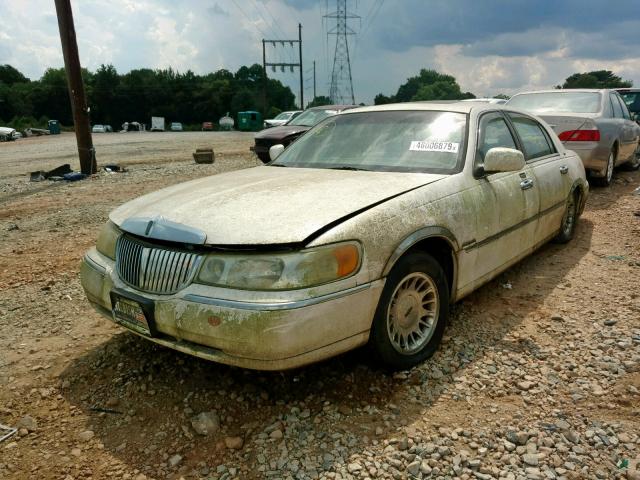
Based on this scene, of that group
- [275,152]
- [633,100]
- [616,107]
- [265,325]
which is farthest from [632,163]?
[265,325]

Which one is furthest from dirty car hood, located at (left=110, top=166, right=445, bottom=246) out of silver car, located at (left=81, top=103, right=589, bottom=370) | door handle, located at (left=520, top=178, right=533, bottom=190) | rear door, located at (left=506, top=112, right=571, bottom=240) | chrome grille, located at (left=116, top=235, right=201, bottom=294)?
rear door, located at (left=506, top=112, right=571, bottom=240)

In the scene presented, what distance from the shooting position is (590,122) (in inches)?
277

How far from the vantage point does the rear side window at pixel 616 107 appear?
26.3 ft

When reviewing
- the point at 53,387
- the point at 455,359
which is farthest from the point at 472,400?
the point at 53,387

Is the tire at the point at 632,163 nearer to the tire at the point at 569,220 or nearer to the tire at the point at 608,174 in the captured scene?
the tire at the point at 608,174

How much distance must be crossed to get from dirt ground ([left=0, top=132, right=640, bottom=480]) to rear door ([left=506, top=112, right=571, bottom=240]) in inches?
25.7

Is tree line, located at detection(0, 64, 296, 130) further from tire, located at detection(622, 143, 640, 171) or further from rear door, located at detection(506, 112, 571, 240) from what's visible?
rear door, located at detection(506, 112, 571, 240)

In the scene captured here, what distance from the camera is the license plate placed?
244 cm

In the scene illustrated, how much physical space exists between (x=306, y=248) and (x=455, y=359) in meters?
1.35

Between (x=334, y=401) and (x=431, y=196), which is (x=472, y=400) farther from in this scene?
(x=431, y=196)

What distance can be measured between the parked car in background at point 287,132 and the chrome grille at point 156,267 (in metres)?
9.27

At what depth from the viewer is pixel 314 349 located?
2252 mm

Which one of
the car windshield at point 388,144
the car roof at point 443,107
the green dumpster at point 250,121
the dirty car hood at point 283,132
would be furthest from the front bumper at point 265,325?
the green dumpster at point 250,121

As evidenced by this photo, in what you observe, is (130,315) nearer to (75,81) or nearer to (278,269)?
(278,269)
